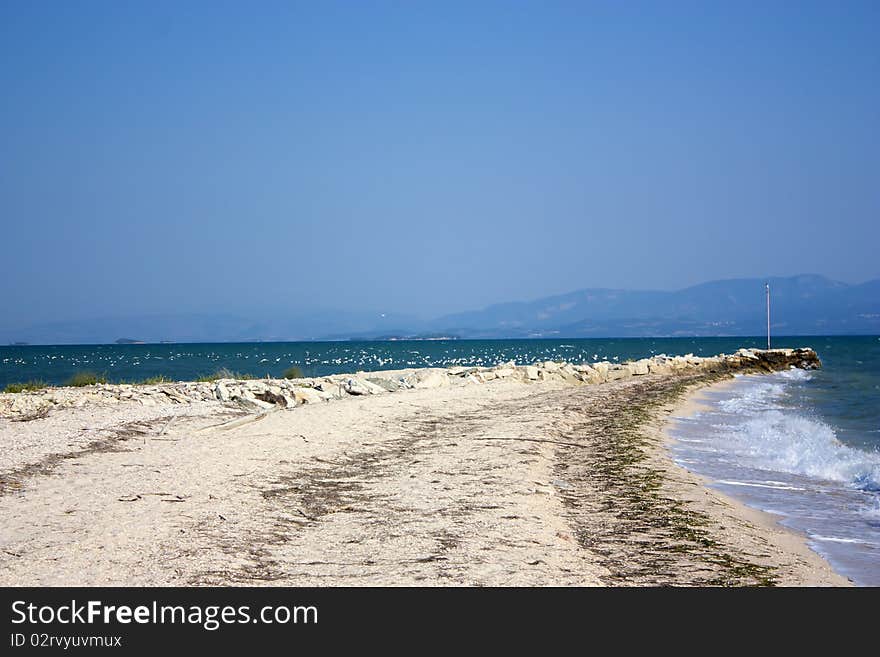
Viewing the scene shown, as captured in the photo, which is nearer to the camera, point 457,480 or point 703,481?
point 457,480

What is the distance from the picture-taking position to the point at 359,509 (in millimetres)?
7438

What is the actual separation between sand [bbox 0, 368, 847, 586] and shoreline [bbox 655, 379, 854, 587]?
1.2 inches

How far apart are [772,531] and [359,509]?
3.66 metres

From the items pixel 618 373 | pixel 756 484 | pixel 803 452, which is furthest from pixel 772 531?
pixel 618 373

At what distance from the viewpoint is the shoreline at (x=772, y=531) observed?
19.0 ft

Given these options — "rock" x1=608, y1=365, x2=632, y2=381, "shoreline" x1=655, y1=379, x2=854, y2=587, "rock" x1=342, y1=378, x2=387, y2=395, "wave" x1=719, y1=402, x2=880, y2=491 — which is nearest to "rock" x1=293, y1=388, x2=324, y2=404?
"rock" x1=342, y1=378, x2=387, y2=395

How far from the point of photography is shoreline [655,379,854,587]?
579 centimetres

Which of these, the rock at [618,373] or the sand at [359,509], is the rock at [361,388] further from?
the rock at [618,373]

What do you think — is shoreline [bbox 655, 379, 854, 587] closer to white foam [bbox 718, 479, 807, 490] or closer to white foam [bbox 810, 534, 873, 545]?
white foam [bbox 810, 534, 873, 545]
